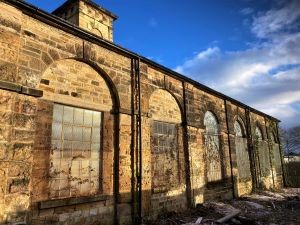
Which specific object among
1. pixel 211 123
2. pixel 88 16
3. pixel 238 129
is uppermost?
pixel 88 16

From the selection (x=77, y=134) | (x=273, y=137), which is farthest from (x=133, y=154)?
(x=273, y=137)

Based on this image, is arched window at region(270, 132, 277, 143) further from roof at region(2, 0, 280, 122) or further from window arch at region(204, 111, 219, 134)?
roof at region(2, 0, 280, 122)

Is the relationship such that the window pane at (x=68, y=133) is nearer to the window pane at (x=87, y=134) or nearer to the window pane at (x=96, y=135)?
the window pane at (x=87, y=134)

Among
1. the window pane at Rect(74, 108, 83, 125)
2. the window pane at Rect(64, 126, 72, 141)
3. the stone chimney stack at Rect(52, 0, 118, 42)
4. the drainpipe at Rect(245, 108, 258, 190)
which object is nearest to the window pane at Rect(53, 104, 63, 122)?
the window pane at Rect(64, 126, 72, 141)

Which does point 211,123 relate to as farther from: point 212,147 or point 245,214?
point 245,214

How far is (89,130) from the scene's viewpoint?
7371mm

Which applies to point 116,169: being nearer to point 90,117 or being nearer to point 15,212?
point 90,117

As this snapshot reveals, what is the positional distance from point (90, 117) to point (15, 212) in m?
2.88

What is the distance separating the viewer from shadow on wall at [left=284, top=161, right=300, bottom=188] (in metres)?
21.1

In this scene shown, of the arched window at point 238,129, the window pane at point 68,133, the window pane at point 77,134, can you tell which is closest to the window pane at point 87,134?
the window pane at point 77,134

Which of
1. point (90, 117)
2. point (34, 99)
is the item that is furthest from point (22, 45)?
point (90, 117)

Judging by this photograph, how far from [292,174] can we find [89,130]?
64.9ft

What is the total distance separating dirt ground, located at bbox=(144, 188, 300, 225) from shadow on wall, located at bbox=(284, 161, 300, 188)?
943cm

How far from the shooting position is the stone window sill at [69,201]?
6.03 m
